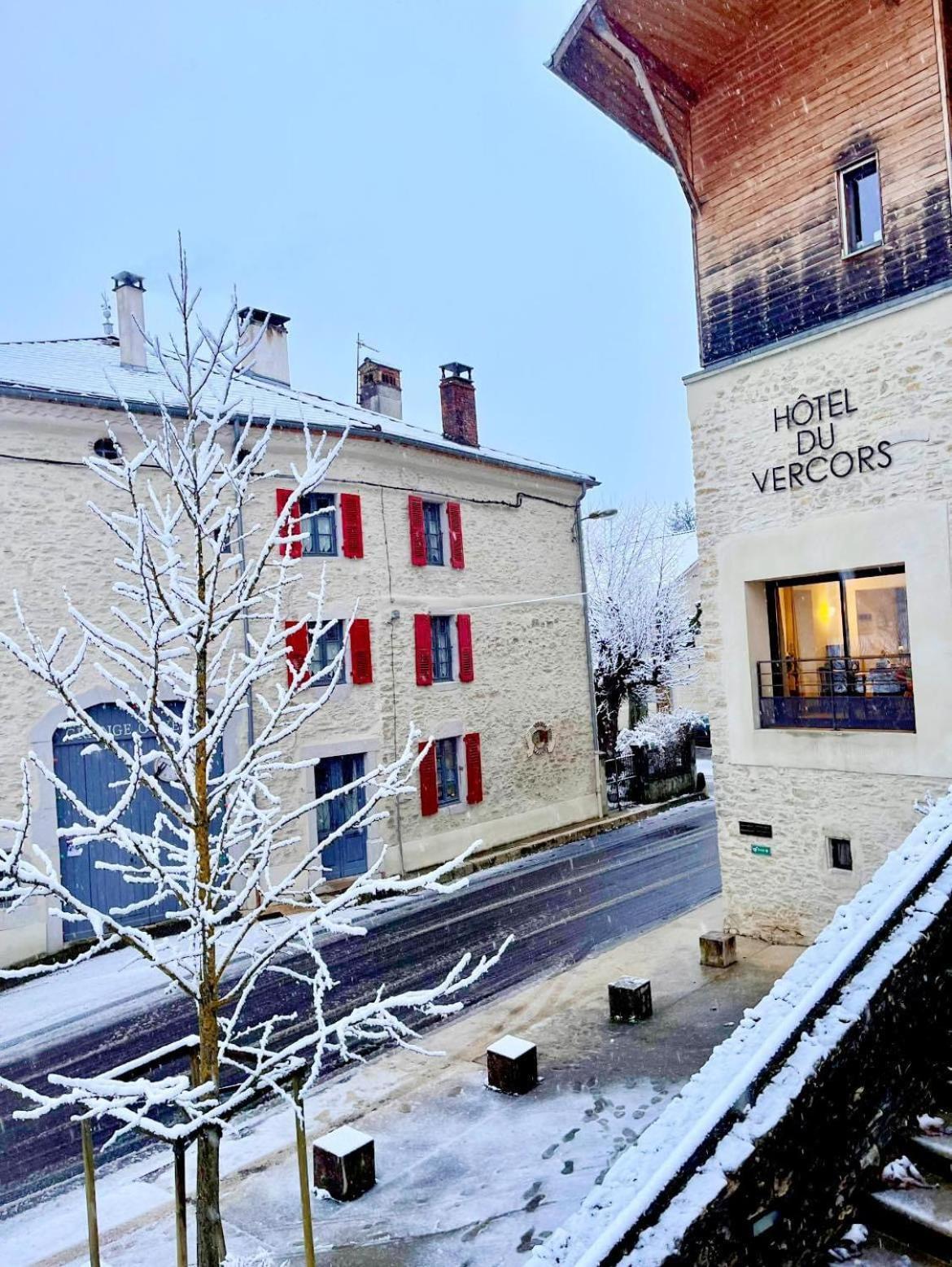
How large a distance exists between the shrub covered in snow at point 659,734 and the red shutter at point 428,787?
6647mm

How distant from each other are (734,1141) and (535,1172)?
8.20 ft

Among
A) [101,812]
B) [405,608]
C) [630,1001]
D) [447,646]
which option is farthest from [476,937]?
[447,646]

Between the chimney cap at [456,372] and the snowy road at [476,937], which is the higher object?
the chimney cap at [456,372]

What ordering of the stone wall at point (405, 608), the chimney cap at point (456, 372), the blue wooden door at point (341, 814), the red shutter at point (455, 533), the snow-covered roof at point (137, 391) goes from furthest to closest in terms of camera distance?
the chimney cap at point (456, 372) < the red shutter at point (455, 533) < the blue wooden door at point (341, 814) < the snow-covered roof at point (137, 391) < the stone wall at point (405, 608)

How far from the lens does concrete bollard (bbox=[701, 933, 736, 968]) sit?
376 inches

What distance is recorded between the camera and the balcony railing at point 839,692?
912 centimetres

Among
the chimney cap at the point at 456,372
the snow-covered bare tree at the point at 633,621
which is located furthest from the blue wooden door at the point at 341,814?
the chimney cap at the point at 456,372

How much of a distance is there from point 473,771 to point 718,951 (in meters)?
7.61

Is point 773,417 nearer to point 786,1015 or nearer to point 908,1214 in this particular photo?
point 786,1015

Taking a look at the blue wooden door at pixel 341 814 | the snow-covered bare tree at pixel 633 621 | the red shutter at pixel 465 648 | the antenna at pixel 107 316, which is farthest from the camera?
the snow-covered bare tree at pixel 633 621

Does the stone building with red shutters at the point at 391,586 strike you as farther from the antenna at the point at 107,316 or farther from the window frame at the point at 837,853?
the window frame at the point at 837,853

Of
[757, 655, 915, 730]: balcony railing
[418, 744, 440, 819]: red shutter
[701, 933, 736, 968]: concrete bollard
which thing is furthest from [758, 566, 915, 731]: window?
[418, 744, 440, 819]: red shutter

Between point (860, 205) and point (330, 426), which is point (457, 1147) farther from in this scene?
point (330, 426)

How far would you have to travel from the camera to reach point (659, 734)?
2100 centimetres
